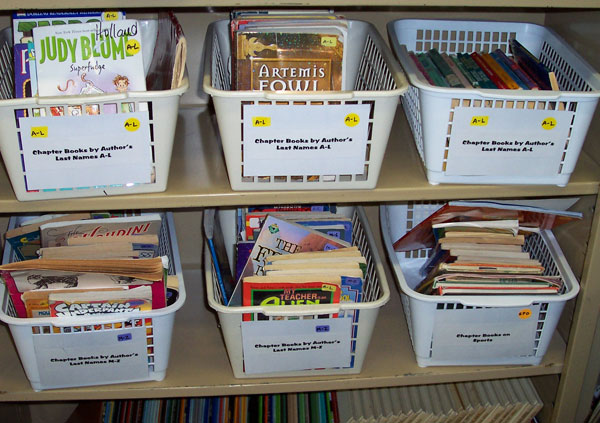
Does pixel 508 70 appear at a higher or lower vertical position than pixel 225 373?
higher

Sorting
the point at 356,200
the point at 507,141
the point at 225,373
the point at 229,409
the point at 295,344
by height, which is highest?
the point at 507,141

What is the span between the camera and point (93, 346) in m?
1.17

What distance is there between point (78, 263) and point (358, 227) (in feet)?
2.00

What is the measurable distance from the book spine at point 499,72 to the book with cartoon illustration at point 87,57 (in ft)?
1.96

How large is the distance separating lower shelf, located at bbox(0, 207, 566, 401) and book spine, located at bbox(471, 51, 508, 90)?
55cm

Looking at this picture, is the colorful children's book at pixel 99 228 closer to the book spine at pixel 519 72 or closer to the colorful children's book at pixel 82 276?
the colorful children's book at pixel 82 276

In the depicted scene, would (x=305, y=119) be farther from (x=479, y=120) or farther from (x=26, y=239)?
(x=26, y=239)

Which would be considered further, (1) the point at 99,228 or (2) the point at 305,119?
(1) the point at 99,228

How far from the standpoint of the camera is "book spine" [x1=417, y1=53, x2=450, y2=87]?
1.14 meters

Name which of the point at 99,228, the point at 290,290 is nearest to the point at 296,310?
the point at 290,290

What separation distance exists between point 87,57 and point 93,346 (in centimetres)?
50

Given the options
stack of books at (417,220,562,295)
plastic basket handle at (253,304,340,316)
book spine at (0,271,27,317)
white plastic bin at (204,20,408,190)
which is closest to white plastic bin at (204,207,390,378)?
plastic basket handle at (253,304,340,316)

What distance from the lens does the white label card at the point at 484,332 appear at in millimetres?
1217

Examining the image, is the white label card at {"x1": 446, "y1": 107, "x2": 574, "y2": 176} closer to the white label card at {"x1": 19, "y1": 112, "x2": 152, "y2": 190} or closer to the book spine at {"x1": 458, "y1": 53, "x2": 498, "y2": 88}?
the book spine at {"x1": 458, "y1": 53, "x2": 498, "y2": 88}
